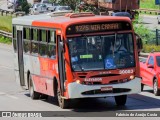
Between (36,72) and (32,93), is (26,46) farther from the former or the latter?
(32,93)

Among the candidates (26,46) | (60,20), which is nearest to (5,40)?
(26,46)

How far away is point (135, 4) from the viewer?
68.7m

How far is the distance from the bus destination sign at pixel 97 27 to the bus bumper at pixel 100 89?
150 centimetres

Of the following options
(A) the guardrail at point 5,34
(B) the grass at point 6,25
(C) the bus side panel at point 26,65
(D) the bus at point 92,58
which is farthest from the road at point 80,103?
(B) the grass at point 6,25

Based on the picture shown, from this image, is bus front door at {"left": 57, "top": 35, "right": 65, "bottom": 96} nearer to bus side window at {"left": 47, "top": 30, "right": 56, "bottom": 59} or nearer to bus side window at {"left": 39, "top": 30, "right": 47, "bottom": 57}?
bus side window at {"left": 47, "top": 30, "right": 56, "bottom": 59}

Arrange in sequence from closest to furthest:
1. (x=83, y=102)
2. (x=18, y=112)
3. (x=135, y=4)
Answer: (x=18, y=112)
(x=83, y=102)
(x=135, y=4)

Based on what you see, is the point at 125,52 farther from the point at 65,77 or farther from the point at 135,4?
the point at 135,4

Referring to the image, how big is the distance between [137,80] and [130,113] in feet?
5.08

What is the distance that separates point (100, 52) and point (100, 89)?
1.04 m

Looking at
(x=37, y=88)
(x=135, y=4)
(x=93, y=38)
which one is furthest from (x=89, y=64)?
(x=135, y=4)

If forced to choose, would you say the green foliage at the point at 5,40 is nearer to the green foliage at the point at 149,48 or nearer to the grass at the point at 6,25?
the grass at the point at 6,25

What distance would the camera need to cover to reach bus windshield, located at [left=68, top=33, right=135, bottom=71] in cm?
1869

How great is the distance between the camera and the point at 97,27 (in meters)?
19.0

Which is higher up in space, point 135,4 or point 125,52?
point 125,52
